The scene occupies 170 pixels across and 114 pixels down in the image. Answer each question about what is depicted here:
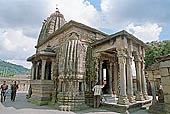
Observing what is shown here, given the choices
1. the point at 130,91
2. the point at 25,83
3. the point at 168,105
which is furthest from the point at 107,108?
the point at 25,83

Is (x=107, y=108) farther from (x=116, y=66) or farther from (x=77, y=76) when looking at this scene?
(x=116, y=66)

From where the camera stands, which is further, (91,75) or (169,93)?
(91,75)

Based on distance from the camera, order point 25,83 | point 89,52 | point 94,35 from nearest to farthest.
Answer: point 89,52
point 94,35
point 25,83

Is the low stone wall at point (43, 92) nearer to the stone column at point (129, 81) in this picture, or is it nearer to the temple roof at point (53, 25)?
the stone column at point (129, 81)

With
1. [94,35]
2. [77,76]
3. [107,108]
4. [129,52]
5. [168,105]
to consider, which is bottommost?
[107,108]

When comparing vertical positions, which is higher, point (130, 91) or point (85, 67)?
point (85, 67)

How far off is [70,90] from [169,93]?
5.41m

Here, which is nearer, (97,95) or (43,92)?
(97,95)

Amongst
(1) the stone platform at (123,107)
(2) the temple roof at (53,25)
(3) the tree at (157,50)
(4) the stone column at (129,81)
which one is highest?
(2) the temple roof at (53,25)

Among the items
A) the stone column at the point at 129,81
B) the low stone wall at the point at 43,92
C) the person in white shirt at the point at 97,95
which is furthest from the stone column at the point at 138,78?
the low stone wall at the point at 43,92

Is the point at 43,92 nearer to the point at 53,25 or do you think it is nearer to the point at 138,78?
the point at 138,78

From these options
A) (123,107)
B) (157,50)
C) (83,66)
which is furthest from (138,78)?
(157,50)

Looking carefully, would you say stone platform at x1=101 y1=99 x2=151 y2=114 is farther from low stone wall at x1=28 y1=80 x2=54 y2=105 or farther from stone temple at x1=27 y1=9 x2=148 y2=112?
low stone wall at x1=28 y1=80 x2=54 y2=105

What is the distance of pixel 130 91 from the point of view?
7.88 m
